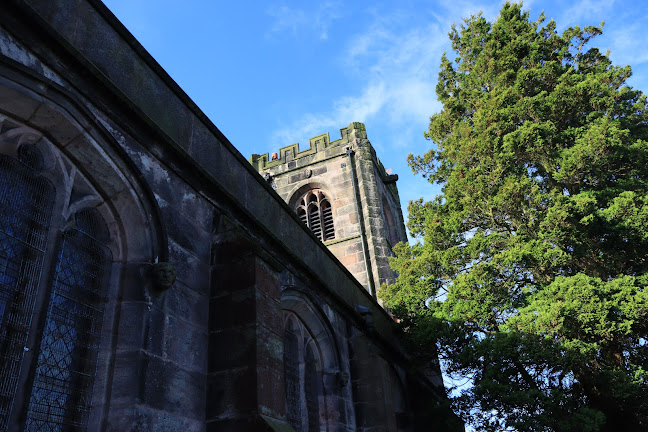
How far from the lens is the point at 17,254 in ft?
11.6

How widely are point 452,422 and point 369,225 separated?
9828 millimetres

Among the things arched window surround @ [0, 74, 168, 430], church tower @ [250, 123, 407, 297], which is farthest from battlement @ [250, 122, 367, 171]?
arched window surround @ [0, 74, 168, 430]

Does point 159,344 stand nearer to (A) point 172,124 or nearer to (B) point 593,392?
(A) point 172,124

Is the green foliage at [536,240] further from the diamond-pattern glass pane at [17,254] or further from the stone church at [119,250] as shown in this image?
the diamond-pattern glass pane at [17,254]

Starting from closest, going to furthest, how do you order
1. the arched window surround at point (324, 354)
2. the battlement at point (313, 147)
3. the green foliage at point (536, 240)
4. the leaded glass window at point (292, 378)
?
the leaded glass window at point (292, 378) < the arched window surround at point (324, 354) < the green foliage at point (536, 240) < the battlement at point (313, 147)

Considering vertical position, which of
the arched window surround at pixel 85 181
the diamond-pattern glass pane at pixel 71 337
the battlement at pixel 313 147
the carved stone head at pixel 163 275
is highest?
the battlement at pixel 313 147

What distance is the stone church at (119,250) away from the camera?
3549mm

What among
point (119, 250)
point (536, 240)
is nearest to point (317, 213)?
point (536, 240)

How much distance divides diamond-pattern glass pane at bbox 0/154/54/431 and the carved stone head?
0.87 metres

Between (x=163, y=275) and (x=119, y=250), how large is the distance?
465 mm

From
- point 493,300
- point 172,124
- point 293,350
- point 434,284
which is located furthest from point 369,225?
point 172,124

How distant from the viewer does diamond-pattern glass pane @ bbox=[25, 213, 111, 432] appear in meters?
3.45

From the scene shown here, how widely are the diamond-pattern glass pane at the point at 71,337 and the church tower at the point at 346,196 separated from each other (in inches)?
540

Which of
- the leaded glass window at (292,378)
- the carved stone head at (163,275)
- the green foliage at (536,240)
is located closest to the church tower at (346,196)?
the green foliage at (536,240)
